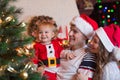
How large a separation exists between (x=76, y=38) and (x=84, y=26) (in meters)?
0.09

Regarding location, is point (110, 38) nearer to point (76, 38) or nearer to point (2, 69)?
point (76, 38)

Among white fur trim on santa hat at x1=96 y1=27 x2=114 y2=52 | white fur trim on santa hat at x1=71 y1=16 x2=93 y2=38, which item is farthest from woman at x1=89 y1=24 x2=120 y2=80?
white fur trim on santa hat at x1=71 y1=16 x2=93 y2=38

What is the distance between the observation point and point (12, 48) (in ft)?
3.38

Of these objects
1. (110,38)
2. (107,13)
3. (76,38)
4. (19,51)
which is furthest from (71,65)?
(107,13)

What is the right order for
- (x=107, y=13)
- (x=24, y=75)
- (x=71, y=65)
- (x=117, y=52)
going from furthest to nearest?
(x=107, y=13) → (x=71, y=65) → (x=117, y=52) → (x=24, y=75)

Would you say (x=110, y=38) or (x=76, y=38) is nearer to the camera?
(x=110, y=38)

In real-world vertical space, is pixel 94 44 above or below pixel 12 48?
below

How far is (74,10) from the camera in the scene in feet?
7.79

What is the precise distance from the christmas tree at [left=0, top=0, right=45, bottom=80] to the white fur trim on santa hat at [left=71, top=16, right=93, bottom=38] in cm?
65

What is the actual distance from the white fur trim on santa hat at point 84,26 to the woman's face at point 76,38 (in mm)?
23

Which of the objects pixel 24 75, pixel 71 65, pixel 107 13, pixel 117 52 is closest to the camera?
pixel 24 75

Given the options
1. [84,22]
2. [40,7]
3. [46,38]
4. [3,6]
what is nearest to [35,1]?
[40,7]

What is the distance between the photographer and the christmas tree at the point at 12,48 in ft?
3.28

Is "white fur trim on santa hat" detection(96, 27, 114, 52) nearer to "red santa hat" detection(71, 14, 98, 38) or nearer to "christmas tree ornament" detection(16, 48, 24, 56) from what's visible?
"red santa hat" detection(71, 14, 98, 38)
